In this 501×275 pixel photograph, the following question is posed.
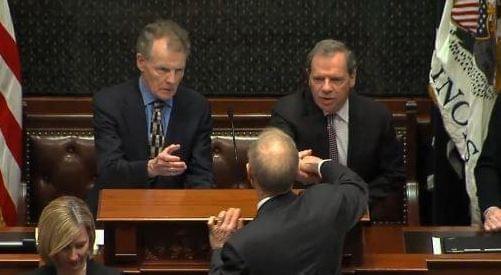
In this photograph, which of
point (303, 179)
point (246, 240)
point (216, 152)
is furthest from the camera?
point (216, 152)

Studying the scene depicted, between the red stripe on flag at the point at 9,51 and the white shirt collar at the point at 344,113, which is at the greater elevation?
the red stripe on flag at the point at 9,51

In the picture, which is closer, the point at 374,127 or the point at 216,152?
the point at 374,127

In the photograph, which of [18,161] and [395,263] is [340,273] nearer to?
[395,263]

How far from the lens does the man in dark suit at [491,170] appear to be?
14.5 ft

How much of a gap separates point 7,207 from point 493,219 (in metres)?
2.22

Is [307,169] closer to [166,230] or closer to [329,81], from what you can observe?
[166,230]

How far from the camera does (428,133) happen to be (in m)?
5.71

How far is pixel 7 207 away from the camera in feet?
17.2

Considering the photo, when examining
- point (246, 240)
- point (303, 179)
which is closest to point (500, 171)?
point (303, 179)

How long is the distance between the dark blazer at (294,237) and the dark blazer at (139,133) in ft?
3.78

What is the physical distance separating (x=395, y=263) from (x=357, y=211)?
27 cm

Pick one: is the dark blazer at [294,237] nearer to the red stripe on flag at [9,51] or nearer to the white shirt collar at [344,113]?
the white shirt collar at [344,113]

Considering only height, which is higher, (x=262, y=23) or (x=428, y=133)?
(x=262, y=23)

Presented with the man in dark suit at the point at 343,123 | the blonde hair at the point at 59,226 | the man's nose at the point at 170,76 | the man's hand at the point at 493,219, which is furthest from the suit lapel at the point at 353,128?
the blonde hair at the point at 59,226
